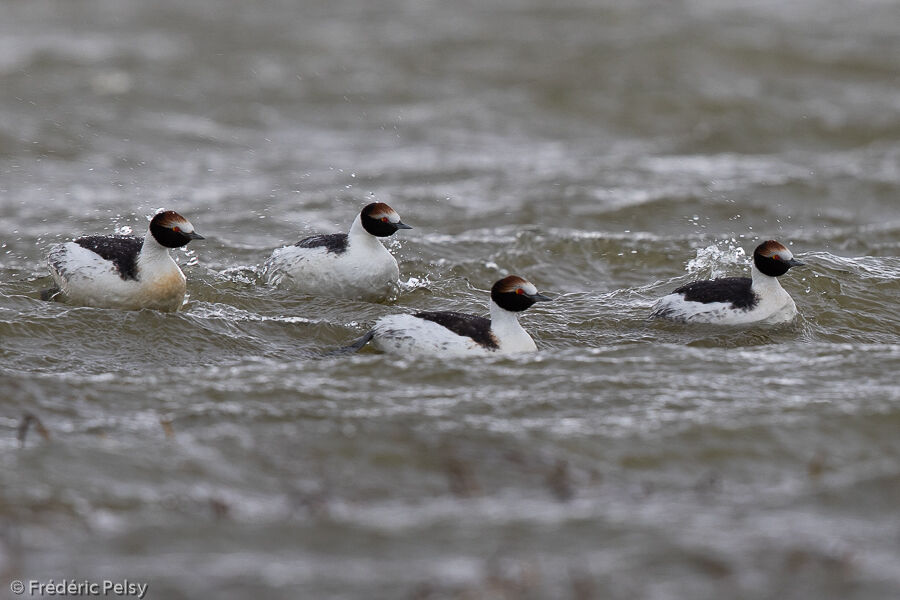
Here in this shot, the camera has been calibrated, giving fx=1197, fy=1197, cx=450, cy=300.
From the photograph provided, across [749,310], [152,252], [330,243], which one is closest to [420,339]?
[330,243]

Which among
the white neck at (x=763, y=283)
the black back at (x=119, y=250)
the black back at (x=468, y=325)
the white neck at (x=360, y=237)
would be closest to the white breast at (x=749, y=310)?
the white neck at (x=763, y=283)

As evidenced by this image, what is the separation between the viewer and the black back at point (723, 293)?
11.5 m

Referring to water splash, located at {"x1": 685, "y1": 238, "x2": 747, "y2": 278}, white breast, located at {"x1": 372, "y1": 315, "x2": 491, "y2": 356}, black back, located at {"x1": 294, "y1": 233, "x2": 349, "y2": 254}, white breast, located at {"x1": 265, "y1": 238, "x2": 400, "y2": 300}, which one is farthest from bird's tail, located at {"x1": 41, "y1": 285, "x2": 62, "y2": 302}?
water splash, located at {"x1": 685, "y1": 238, "x2": 747, "y2": 278}

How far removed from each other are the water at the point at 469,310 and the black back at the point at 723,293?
321 millimetres

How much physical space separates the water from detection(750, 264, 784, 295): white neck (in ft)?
1.35

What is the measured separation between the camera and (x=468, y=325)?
10.3 m

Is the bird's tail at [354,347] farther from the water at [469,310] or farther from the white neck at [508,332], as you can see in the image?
the white neck at [508,332]

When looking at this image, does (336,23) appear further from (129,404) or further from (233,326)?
(129,404)

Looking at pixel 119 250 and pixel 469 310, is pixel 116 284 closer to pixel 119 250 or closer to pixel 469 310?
pixel 119 250

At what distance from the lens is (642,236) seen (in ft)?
50.3

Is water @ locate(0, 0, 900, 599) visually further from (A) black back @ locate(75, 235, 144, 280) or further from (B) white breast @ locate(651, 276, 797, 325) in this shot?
(A) black back @ locate(75, 235, 144, 280)

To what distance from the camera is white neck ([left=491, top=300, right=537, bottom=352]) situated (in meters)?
10.2

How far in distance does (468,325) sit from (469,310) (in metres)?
2.12

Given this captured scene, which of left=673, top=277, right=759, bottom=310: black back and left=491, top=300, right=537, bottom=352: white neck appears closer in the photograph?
left=491, top=300, right=537, bottom=352: white neck
